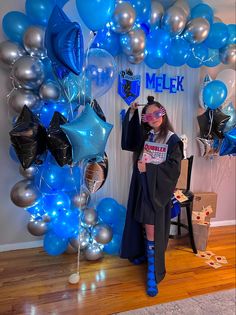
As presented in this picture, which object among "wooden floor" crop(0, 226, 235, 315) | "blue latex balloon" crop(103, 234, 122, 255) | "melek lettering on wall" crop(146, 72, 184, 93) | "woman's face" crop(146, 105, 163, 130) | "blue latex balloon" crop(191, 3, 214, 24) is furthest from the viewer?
"melek lettering on wall" crop(146, 72, 184, 93)

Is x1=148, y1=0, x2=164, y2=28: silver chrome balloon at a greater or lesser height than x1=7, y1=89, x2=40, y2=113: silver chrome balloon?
greater

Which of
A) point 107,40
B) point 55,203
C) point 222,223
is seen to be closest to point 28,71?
point 107,40

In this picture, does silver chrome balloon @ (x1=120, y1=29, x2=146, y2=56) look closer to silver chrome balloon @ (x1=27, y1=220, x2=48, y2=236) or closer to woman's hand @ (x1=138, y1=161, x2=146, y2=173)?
woman's hand @ (x1=138, y1=161, x2=146, y2=173)

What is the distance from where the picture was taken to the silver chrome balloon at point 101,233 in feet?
7.15

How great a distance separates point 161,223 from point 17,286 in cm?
117

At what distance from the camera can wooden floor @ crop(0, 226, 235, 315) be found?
1.78m

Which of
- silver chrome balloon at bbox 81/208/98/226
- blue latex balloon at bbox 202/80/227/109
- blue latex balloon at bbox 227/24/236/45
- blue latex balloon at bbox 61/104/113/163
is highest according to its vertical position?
blue latex balloon at bbox 227/24/236/45

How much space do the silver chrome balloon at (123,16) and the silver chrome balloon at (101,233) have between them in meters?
1.57

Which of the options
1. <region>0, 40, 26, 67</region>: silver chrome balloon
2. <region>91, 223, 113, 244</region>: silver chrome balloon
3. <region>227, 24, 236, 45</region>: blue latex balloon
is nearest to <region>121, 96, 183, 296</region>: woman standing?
<region>91, 223, 113, 244</region>: silver chrome balloon

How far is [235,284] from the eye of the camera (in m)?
2.11

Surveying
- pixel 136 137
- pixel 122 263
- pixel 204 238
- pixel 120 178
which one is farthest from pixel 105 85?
pixel 204 238

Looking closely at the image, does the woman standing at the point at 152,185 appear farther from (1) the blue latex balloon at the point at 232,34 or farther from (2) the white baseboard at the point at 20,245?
(1) the blue latex balloon at the point at 232,34

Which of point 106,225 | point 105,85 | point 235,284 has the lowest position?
point 235,284

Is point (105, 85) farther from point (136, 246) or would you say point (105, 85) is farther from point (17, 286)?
point (17, 286)
